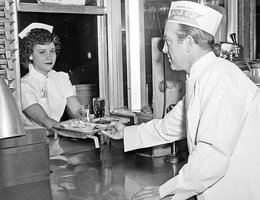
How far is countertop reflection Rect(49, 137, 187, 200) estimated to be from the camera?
1.71 meters

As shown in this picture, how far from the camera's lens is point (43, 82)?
95.3 inches

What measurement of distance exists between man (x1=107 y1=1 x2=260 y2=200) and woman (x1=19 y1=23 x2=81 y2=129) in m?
0.92

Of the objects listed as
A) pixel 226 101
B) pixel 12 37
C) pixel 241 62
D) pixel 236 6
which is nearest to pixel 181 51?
pixel 226 101

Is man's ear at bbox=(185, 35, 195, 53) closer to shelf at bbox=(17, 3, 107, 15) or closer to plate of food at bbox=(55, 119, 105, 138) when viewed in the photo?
plate of food at bbox=(55, 119, 105, 138)

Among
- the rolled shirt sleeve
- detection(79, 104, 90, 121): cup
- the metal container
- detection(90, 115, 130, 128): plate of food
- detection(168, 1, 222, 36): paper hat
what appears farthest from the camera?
the metal container

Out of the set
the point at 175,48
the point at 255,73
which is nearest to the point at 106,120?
the point at 175,48

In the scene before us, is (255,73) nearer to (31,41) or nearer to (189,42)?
(189,42)

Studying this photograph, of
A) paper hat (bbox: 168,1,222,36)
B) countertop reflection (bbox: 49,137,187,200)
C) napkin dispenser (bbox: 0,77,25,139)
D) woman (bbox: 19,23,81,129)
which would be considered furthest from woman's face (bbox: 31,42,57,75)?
paper hat (bbox: 168,1,222,36)

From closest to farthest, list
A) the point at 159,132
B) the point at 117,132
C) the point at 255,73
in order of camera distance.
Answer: the point at 159,132 → the point at 117,132 → the point at 255,73

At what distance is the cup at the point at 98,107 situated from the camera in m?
2.61

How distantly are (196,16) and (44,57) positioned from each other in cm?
107

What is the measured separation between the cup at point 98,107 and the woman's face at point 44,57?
370 millimetres

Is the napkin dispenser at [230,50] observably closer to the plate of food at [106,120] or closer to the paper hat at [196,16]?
the plate of food at [106,120]

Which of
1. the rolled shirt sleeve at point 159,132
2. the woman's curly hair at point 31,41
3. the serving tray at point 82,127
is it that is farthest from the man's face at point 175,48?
the woman's curly hair at point 31,41
